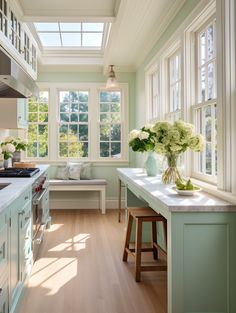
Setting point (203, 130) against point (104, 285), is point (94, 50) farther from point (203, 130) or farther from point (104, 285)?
point (104, 285)

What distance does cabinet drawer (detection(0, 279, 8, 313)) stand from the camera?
1.99 meters

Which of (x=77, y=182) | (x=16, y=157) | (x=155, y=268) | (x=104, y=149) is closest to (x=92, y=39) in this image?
(x=104, y=149)

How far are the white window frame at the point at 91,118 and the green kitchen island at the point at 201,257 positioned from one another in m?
4.86

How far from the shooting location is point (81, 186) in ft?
21.0

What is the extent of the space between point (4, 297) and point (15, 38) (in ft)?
9.60

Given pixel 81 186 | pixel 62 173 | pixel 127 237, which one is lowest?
pixel 127 237

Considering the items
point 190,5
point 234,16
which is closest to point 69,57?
point 190,5

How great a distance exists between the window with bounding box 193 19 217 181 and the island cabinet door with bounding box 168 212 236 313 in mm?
880

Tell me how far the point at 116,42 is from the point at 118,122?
7.18 ft

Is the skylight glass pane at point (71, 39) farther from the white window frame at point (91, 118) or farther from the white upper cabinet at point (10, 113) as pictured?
the white upper cabinet at point (10, 113)

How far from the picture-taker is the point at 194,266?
216cm

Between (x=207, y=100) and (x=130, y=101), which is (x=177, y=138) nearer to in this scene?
(x=207, y=100)

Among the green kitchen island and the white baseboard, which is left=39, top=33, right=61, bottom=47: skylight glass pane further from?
the green kitchen island

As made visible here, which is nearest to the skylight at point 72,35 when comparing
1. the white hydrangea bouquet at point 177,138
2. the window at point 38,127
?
the window at point 38,127
